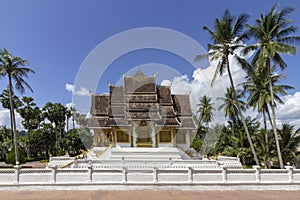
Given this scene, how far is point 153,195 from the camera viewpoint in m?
9.43

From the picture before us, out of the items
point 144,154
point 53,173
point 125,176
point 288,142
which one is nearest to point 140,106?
point 144,154

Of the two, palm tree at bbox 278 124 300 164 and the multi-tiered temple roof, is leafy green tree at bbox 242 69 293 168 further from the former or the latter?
the multi-tiered temple roof

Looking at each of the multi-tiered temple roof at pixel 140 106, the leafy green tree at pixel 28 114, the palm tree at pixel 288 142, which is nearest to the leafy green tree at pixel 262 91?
the palm tree at pixel 288 142

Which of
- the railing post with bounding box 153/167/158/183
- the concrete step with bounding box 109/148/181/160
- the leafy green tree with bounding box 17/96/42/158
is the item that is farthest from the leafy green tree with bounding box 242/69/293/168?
the leafy green tree with bounding box 17/96/42/158

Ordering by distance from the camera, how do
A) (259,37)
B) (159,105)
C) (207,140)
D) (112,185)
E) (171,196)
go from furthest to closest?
1. (207,140)
2. (159,105)
3. (259,37)
4. (112,185)
5. (171,196)

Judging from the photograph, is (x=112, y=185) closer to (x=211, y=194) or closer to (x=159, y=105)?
(x=211, y=194)

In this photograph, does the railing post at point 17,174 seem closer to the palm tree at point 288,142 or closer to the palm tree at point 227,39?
the palm tree at point 227,39

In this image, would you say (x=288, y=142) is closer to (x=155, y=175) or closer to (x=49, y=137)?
(x=155, y=175)

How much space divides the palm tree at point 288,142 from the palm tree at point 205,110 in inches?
762

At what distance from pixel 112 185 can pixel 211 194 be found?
4.79 m

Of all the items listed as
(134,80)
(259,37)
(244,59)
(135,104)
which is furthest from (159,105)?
(259,37)

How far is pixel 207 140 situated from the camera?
131ft

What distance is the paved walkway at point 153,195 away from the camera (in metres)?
9.12

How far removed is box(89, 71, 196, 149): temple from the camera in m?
21.2
